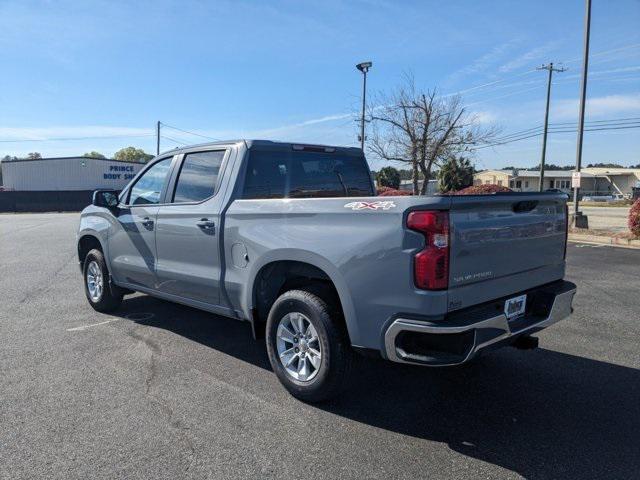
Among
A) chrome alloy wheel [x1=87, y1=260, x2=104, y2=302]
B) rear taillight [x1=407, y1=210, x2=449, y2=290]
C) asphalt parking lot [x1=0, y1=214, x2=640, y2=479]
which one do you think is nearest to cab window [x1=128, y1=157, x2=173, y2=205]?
chrome alloy wheel [x1=87, y1=260, x2=104, y2=302]

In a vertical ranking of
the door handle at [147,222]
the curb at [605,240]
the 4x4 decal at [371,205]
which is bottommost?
the curb at [605,240]

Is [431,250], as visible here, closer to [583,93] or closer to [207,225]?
[207,225]

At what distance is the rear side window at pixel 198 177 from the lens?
4645mm

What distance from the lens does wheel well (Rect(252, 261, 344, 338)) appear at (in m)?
3.73

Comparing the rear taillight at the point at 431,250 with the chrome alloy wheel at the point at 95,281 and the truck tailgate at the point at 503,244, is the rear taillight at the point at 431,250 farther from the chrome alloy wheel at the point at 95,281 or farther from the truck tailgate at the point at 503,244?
the chrome alloy wheel at the point at 95,281

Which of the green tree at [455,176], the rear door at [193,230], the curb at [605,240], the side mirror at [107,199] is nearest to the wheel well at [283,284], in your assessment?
the rear door at [193,230]

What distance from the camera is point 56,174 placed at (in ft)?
158

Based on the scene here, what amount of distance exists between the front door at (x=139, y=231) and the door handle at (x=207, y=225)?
84 centimetres

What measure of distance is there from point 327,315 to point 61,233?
56.3ft

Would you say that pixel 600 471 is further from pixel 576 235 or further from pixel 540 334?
pixel 576 235

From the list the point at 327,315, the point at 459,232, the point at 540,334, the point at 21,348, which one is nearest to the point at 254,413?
the point at 327,315

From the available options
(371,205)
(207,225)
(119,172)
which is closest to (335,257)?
(371,205)

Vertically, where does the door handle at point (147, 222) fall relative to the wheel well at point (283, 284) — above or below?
above

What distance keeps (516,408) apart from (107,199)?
4715 mm
